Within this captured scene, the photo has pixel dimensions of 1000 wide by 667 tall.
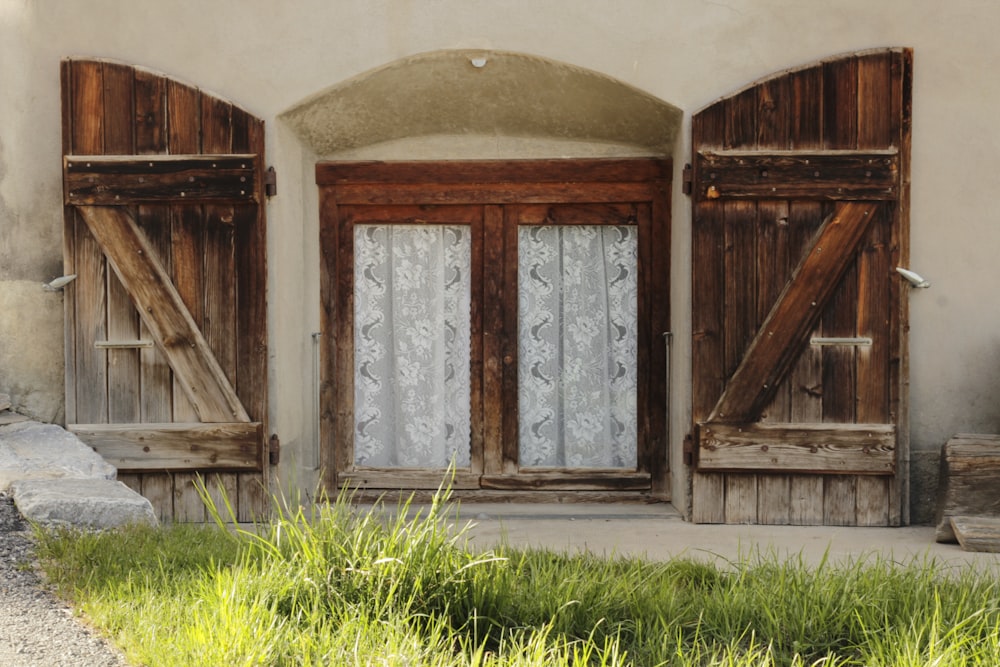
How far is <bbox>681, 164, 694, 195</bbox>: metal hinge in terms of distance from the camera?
17.8 feet

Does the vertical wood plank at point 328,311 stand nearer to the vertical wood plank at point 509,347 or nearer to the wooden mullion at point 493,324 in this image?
the wooden mullion at point 493,324

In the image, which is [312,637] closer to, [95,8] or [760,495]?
[760,495]

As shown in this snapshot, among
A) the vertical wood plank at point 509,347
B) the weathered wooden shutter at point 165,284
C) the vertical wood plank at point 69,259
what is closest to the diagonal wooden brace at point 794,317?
the vertical wood plank at point 509,347

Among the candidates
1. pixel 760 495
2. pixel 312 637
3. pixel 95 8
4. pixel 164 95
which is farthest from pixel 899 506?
pixel 95 8

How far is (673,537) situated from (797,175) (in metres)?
1.95

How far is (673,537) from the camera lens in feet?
16.6

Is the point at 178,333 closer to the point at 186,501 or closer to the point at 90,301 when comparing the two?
the point at 90,301

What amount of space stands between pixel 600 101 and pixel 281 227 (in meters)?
1.86

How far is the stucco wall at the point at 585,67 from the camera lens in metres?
5.35

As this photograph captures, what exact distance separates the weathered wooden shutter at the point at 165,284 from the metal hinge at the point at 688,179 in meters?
2.22

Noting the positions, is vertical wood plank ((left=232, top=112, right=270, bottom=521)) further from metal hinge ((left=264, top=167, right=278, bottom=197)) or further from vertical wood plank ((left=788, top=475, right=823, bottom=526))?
vertical wood plank ((left=788, top=475, right=823, bottom=526))

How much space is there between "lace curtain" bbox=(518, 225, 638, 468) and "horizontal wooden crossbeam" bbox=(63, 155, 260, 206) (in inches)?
69.4

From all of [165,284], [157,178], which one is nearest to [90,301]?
[165,284]

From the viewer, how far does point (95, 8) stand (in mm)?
5500
